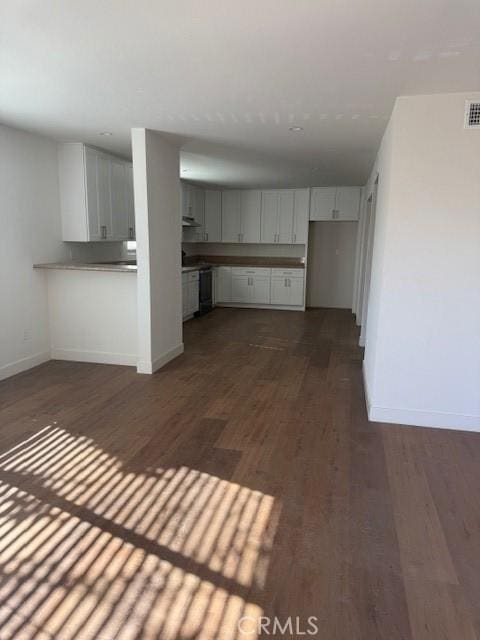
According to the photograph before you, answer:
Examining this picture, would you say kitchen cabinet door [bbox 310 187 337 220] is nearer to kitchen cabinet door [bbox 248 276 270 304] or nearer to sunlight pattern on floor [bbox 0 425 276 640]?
kitchen cabinet door [bbox 248 276 270 304]

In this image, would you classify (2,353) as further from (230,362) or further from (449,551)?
(449,551)

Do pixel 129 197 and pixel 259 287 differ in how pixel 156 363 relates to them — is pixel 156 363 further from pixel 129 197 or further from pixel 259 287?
pixel 259 287

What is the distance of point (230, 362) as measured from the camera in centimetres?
507

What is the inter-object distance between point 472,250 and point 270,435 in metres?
2.00

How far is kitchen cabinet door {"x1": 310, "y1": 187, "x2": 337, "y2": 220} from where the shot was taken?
8.24m

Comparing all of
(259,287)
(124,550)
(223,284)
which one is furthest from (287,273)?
(124,550)

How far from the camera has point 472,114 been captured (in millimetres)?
2938

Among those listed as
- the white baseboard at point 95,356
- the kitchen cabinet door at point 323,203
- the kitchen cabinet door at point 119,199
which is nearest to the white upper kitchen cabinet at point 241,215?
the kitchen cabinet door at point 323,203

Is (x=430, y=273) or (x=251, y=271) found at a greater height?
(x=430, y=273)

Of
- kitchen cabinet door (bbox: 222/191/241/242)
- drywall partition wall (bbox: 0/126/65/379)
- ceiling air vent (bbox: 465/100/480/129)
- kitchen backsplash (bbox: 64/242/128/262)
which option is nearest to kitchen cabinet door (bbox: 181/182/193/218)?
kitchen cabinet door (bbox: 222/191/241/242)

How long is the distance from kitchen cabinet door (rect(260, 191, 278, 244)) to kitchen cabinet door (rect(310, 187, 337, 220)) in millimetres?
741

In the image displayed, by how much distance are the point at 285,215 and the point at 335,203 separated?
3.27ft

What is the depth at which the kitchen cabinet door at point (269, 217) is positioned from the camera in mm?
8555

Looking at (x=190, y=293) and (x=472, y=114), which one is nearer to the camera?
(x=472, y=114)
